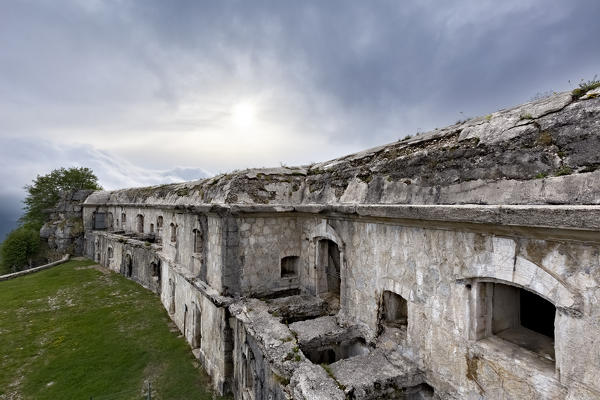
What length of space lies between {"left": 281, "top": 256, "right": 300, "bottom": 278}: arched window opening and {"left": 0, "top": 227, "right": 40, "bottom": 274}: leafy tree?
33751 mm

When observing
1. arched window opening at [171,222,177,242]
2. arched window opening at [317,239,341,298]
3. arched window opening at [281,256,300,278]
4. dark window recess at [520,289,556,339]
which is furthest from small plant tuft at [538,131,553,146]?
arched window opening at [171,222,177,242]

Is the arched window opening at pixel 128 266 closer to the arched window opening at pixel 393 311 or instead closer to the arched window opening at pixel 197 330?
the arched window opening at pixel 197 330

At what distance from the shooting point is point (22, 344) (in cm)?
1246

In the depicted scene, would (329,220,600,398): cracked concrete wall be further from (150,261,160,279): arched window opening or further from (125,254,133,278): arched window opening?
(125,254,133,278): arched window opening

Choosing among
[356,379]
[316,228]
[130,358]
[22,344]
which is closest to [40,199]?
[22,344]

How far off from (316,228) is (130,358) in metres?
8.47

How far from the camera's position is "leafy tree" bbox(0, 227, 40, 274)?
29.8 m

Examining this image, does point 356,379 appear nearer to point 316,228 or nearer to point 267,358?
point 267,358

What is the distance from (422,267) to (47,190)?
4434cm

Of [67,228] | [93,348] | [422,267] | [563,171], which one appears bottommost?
[93,348]

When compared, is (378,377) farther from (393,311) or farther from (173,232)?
(173,232)

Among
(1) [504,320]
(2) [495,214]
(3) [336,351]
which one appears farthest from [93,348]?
A: (2) [495,214]

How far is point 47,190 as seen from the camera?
1425 inches

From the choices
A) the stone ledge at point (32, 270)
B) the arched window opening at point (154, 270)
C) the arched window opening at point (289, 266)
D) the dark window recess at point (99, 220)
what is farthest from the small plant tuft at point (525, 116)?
the dark window recess at point (99, 220)
